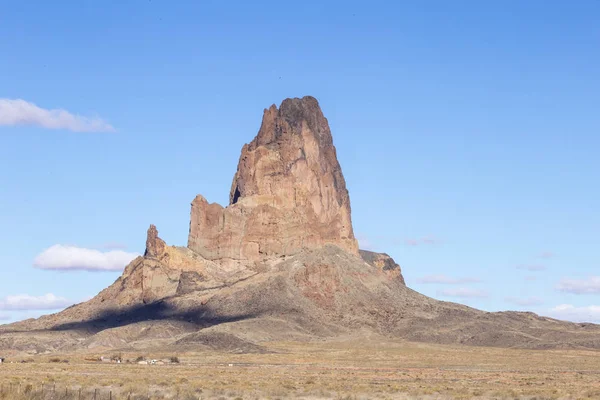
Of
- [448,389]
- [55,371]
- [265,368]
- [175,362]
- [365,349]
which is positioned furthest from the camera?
[365,349]

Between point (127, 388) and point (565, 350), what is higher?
point (565, 350)

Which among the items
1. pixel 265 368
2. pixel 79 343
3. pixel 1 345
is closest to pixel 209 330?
pixel 79 343

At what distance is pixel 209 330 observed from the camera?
190750 millimetres

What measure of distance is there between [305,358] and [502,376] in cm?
4671

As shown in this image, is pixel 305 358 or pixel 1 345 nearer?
pixel 305 358

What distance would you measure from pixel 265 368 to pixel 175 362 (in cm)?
1676

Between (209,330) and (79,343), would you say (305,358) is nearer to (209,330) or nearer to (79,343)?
(209,330)

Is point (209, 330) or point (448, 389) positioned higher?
point (209, 330)

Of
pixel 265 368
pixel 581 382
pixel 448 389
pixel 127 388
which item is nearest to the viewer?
pixel 127 388

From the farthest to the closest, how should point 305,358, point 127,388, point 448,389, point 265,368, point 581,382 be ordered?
point 305,358
point 265,368
point 581,382
point 448,389
point 127,388

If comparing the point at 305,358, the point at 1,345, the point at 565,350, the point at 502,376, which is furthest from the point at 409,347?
the point at 502,376

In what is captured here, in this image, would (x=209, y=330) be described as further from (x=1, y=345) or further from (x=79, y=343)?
(x=1, y=345)

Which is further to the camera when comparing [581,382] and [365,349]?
[365,349]

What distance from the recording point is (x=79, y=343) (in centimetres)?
19562
